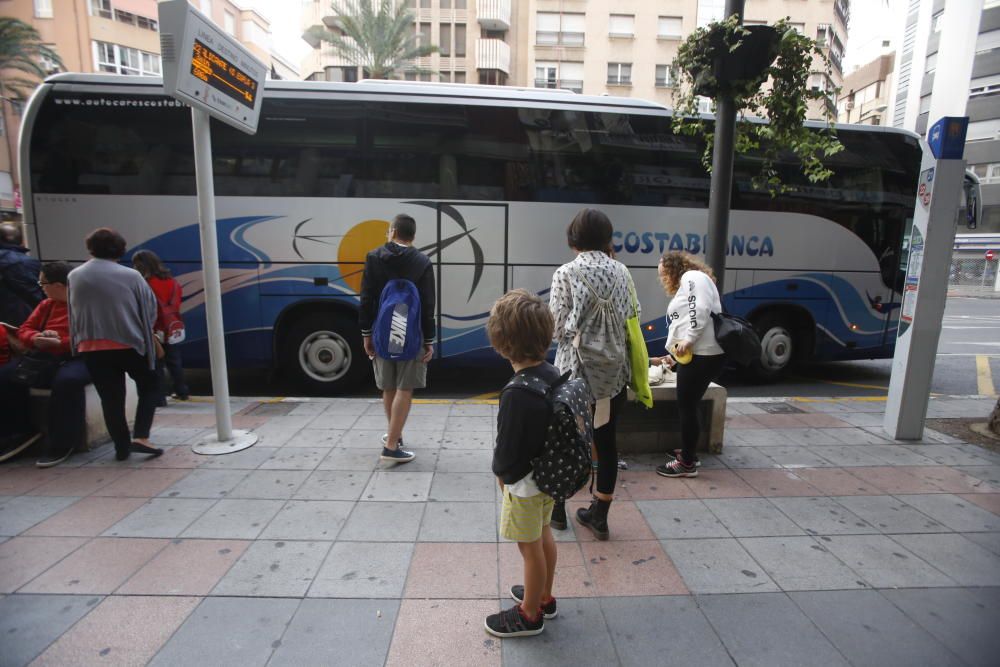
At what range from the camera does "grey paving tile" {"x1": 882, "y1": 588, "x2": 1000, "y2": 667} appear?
2.23 m

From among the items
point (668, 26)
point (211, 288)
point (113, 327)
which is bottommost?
point (113, 327)

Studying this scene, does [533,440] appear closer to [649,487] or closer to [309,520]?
[309,520]

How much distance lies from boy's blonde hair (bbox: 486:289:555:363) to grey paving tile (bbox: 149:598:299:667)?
161 cm

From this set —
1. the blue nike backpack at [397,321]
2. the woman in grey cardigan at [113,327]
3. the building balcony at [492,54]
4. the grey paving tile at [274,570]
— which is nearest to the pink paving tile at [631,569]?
the grey paving tile at [274,570]

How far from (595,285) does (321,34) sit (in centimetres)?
2966

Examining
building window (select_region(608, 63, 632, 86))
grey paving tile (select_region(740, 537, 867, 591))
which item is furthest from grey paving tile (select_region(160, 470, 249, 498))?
building window (select_region(608, 63, 632, 86))

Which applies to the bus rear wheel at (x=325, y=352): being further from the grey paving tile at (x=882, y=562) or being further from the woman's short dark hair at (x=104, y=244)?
the grey paving tile at (x=882, y=562)

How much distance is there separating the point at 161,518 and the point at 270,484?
691 mm

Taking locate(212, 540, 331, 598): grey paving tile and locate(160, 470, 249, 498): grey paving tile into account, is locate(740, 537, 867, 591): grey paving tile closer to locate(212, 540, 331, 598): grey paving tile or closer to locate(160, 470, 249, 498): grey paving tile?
locate(212, 540, 331, 598): grey paving tile

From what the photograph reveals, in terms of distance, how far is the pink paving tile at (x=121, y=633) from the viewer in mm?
2137

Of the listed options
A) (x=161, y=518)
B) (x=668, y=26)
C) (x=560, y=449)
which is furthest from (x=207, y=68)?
(x=668, y=26)

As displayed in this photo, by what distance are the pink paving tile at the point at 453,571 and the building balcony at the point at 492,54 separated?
1498 inches

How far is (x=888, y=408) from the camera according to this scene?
5.01 meters

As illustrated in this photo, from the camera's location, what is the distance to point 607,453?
9.93 ft
